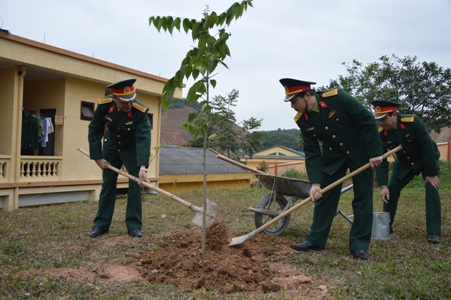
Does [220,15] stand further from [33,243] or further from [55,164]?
[55,164]

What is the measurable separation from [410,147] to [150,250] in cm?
343

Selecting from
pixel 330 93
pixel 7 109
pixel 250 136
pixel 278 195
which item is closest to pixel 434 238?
pixel 278 195

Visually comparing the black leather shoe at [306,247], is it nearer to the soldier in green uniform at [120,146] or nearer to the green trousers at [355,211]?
the green trousers at [355,211]

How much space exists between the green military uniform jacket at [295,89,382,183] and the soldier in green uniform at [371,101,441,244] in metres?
1.04

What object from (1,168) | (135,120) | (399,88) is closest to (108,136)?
(135,120)

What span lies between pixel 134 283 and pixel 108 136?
8.42ft

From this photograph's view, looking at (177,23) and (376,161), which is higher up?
(177,23)

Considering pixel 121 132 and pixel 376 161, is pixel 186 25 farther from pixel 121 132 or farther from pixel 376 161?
pixel 376 161

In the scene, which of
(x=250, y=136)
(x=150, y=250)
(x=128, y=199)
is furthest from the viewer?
(x=250, y=136)

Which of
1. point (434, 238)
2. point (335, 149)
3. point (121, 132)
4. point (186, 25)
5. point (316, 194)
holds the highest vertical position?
point (186, 25)

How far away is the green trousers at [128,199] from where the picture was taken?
579 cm

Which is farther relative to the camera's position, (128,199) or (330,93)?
(128,199)

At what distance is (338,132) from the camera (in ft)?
16.1

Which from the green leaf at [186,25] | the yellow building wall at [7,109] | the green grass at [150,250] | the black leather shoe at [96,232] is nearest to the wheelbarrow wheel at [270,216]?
the green grass at [150,250]
